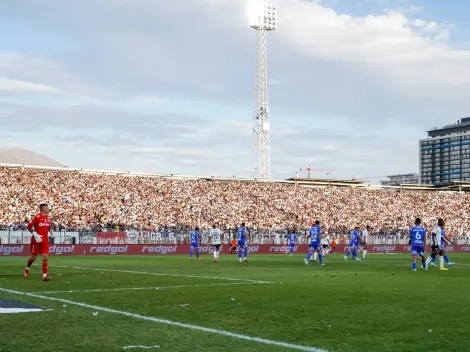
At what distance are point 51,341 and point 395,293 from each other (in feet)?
31.3

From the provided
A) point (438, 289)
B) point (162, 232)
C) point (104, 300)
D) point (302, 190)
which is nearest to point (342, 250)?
→ point (162, 232)

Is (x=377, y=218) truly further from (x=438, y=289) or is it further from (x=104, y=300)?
(x=104, y=300)

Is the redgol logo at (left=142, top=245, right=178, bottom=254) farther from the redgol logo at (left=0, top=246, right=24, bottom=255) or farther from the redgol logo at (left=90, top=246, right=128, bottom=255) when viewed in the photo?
→ the redgol logo at (left=0, top=246, right=24, bottom=255)

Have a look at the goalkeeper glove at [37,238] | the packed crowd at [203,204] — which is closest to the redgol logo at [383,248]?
the packed crowd at [203,204]

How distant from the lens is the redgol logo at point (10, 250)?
44.6 m

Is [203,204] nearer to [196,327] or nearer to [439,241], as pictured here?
[439,241]

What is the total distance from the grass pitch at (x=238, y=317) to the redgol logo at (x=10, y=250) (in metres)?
27.6

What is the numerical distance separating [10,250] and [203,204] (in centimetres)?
2743

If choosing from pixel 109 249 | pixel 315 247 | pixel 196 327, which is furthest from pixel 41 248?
pixel 109 249

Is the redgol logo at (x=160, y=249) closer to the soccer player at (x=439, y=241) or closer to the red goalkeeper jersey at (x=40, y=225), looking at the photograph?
the soccer player at (x=439, y=241)

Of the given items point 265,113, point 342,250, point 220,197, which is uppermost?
point 265,113

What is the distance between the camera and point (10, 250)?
45.0 m

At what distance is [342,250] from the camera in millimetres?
59594

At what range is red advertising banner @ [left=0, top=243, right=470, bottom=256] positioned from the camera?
45562mm
